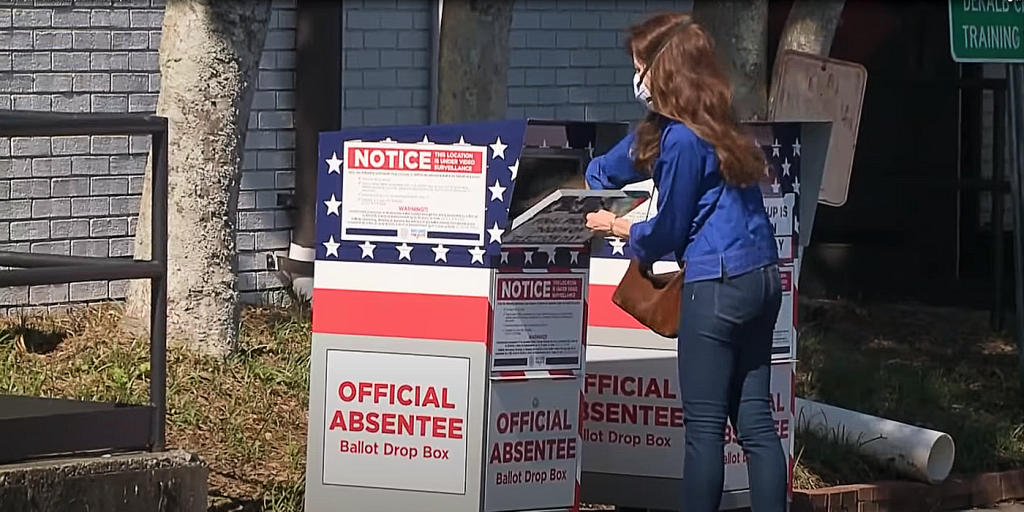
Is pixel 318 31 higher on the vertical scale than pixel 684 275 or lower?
higher

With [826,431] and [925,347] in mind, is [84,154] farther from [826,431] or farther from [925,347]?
[925,347]

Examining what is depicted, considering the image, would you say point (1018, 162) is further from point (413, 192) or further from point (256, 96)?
point (413, 192)

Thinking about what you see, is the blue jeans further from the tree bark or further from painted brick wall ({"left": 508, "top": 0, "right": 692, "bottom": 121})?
painted brick wall ({"left": 508, "top": 0, "right": 692, "bottom": 121})

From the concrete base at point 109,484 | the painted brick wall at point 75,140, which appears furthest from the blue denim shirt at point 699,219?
the painted brick wall at point 75,140

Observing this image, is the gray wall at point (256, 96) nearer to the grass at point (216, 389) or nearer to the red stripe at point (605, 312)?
the grass at point (216, 389)

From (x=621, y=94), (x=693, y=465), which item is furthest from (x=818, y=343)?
(x=693, y=465)

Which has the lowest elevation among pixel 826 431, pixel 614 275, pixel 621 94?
pixel 826 431

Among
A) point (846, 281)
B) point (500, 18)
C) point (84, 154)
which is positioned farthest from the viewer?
point (846, 281)

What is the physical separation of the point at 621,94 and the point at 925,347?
2.53 meters

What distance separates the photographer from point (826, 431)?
7656mm

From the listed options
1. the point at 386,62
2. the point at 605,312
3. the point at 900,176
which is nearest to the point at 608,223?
the point at 605,312

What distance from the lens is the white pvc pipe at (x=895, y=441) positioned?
7270 mm

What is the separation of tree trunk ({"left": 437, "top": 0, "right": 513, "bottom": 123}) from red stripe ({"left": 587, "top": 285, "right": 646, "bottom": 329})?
4.93 feet

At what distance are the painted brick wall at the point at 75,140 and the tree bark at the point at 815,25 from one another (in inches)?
132
